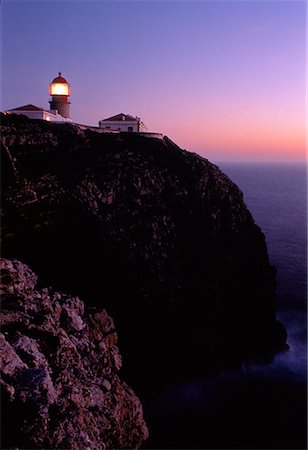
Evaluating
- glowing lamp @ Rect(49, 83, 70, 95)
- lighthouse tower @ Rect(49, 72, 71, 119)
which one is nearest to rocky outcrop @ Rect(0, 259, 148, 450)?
lighthouse tower @ Rect(49, 72, 71, 119)

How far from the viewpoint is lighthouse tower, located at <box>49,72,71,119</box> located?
40.2 meters

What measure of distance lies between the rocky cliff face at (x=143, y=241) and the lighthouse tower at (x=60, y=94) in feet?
43.0

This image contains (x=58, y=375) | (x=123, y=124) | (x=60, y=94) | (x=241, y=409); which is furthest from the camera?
(x=123, y=124)

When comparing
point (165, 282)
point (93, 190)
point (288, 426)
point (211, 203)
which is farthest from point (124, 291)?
point (288, 426)

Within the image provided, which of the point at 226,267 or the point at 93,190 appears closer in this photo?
the point at 93,190

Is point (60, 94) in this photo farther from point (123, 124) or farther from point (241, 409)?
point (241, 409)

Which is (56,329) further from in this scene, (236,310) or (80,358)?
(236,310)

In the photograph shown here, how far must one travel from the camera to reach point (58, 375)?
1272 cm

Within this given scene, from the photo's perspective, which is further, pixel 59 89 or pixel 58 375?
pixel 59 89

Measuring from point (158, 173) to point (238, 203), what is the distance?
338 inches

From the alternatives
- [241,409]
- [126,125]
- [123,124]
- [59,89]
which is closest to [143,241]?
[241,409]

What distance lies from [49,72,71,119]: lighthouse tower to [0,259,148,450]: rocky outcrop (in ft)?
89.9

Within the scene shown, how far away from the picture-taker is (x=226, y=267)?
97.8 ft

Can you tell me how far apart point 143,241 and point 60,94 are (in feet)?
78.9
